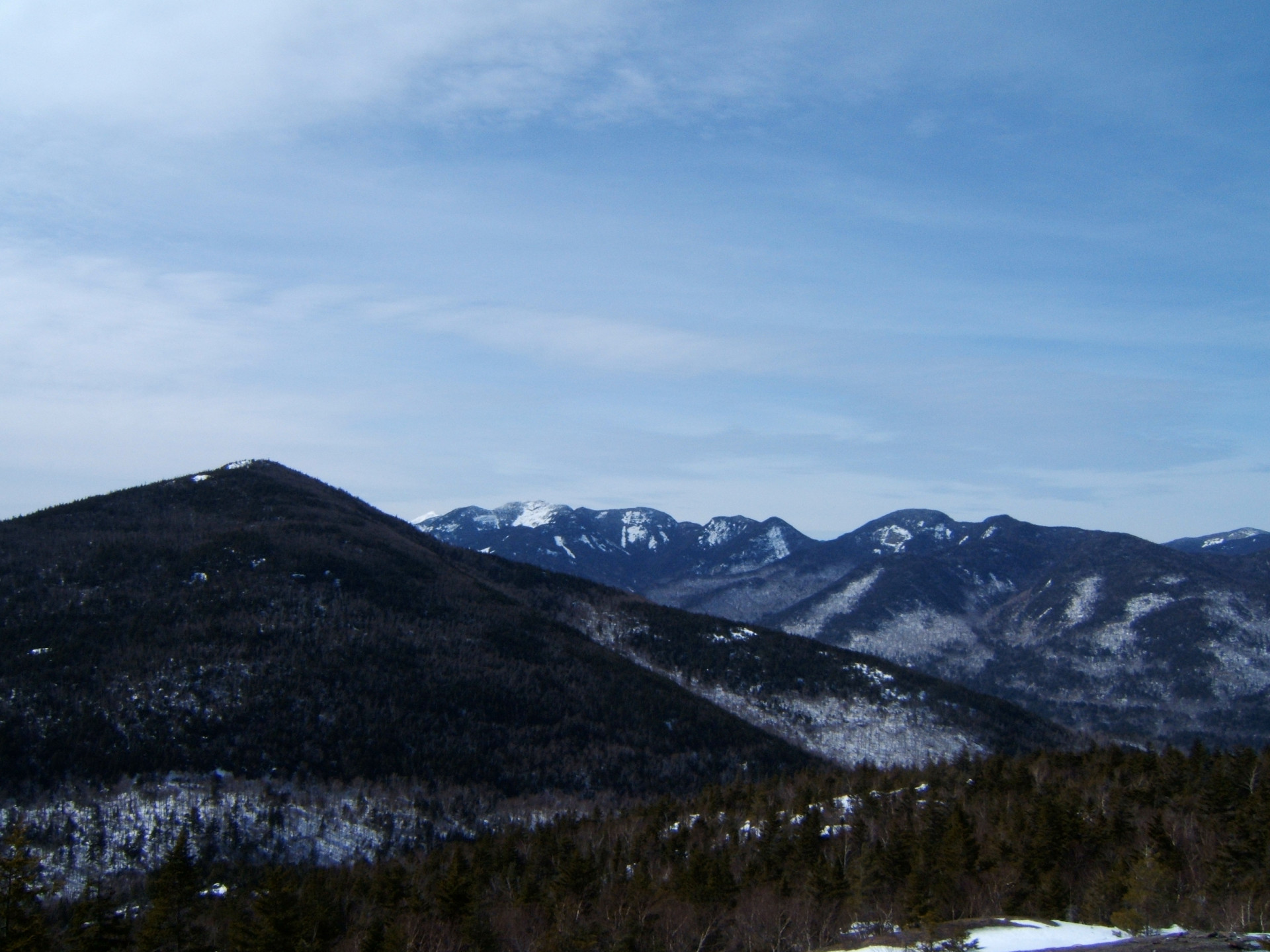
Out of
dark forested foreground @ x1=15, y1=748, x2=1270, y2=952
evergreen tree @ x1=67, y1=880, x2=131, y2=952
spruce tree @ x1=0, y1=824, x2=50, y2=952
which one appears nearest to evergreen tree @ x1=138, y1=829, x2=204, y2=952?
dark forested foreground @ x1=15, y1=748, x2=1270, y2=952

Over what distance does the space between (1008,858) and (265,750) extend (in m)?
147

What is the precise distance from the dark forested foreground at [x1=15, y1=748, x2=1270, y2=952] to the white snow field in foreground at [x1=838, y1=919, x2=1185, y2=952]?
7.54 feet

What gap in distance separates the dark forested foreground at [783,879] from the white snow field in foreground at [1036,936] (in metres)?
2.30

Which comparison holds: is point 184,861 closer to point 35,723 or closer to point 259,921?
point 259,921

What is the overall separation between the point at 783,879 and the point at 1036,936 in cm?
4362

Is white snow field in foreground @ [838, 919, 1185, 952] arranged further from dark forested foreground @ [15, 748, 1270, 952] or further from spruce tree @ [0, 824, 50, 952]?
spruce tree @ [0, 824, 50, 952]

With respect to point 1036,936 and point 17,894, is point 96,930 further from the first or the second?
point 1036,936

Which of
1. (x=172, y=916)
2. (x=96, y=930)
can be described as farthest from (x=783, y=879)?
(x=96, y=930)

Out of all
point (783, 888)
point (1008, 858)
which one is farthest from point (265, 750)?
point (1008, 858)

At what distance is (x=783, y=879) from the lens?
9288 centimetres

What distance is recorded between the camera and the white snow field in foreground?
49.2m

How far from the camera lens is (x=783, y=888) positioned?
88812 mm

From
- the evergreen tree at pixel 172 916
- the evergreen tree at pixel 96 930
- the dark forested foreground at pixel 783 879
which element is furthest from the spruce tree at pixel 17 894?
the evergreen tree at pixel 172 916

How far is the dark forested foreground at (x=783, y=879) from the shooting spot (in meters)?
70.2
